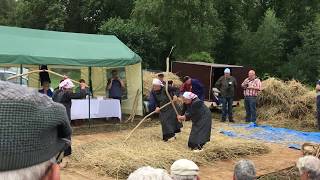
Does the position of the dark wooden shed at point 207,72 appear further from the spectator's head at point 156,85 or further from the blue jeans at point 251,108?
the spectator's head at point 156,85

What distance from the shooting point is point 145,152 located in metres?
8.59

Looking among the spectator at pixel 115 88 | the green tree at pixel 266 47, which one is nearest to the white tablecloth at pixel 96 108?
the spectator at pixel 115 88

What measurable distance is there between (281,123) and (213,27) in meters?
11.8

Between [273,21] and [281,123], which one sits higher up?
[273,21]

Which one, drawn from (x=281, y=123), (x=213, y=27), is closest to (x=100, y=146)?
(x=281, y=123)

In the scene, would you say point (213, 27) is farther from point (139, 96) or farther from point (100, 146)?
point (100, 146)

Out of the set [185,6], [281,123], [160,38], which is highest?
[185,6]

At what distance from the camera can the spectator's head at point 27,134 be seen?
1.12m

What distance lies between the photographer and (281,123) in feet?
46.3

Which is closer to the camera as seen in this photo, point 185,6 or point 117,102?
point 117,102

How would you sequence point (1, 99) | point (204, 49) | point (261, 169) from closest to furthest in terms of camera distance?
point (1, 99) < point (261, 169) < point (204, 49)

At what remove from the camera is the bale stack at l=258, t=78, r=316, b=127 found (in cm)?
1438

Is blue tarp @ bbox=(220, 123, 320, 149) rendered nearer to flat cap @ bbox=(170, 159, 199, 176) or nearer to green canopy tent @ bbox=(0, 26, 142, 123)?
green canopy tent @ bbox=(0, 26, 142, 123)

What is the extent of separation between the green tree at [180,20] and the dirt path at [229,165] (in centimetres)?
1232
